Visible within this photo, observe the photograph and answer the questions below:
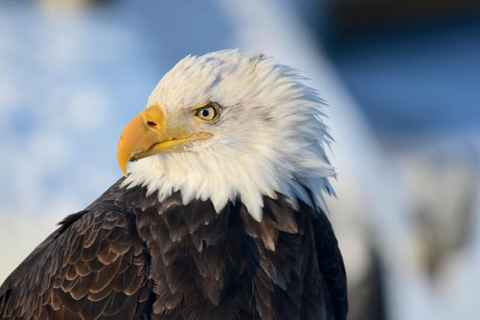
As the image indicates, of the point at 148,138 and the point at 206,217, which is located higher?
the point at 148,138

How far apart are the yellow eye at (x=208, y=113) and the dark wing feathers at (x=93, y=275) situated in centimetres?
41

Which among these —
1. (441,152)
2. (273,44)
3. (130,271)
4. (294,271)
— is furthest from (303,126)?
(441,152)

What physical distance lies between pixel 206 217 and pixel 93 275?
0.41m

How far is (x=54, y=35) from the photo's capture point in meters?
7.92

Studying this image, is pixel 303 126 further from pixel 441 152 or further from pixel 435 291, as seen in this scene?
pixel 441 152

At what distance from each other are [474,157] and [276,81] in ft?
23.0

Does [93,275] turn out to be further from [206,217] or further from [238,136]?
[238,136]

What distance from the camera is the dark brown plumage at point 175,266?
6.72 ft

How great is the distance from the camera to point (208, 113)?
2230 mm

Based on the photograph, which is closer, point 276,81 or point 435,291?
point 276,81

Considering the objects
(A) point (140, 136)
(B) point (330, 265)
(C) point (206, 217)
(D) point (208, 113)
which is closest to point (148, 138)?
(A) point (140, 136)

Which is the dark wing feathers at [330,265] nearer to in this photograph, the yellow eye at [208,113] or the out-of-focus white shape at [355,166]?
the yellow eye at [208,113]

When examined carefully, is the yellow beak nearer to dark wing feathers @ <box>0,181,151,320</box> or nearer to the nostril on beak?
the nostril on beak

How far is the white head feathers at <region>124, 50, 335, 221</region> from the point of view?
Answer: 221 centimetres
